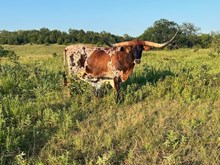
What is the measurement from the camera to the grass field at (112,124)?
5.04m

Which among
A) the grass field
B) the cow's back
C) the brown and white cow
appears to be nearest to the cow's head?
the brown and white cow

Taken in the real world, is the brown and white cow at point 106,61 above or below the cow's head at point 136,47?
below

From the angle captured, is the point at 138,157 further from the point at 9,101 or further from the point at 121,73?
the point at 121,73

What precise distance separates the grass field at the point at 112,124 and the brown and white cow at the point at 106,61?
0.31 metres

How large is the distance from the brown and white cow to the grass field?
0.31 meters

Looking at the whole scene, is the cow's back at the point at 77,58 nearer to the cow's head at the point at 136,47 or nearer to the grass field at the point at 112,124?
the grass field at the point at 112,124

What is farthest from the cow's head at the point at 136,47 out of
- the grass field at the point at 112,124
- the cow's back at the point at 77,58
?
the cow's back at the point at 77,58

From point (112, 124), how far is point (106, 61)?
2.30 meters

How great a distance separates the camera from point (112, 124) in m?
6.25

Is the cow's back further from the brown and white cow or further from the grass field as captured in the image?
the grass field

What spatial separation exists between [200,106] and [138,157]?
8.76ft

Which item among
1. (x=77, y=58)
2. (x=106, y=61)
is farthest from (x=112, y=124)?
(x=77, y=58)

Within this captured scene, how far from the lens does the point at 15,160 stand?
483 cm

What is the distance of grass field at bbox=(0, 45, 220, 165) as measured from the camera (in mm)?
5035
